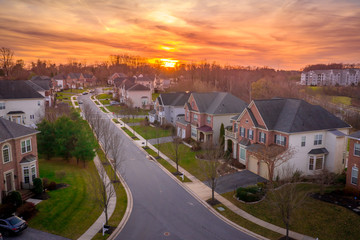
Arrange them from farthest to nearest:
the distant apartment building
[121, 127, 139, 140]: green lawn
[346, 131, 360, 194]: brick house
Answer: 1. the distant apartment building
2. [121, 127, 139, 140]: green lawn
3. [346, 131, 360, 194]: brick house

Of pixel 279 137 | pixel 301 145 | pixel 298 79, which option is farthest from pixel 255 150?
pixel 298 79

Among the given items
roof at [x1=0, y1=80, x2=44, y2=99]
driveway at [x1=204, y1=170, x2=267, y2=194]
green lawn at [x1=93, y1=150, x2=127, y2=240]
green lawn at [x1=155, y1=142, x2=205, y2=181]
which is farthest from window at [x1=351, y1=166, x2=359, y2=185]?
roof at [x1=0, y1=80, x2=44, y2=99]

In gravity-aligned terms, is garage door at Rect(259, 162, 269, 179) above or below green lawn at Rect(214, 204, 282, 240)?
above

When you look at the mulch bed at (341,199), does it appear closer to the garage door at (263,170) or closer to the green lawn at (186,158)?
the garage door at (263,170)

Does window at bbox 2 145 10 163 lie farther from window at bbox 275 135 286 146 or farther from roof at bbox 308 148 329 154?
roof at bbox 308 148 329 154

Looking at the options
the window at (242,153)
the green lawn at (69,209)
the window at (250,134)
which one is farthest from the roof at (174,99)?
the green lawn at (69,209)

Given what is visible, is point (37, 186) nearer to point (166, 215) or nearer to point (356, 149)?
point (166, 215)

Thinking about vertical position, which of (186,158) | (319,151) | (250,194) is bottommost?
(186,158)

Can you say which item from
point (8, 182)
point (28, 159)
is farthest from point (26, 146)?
point (8, 182)
